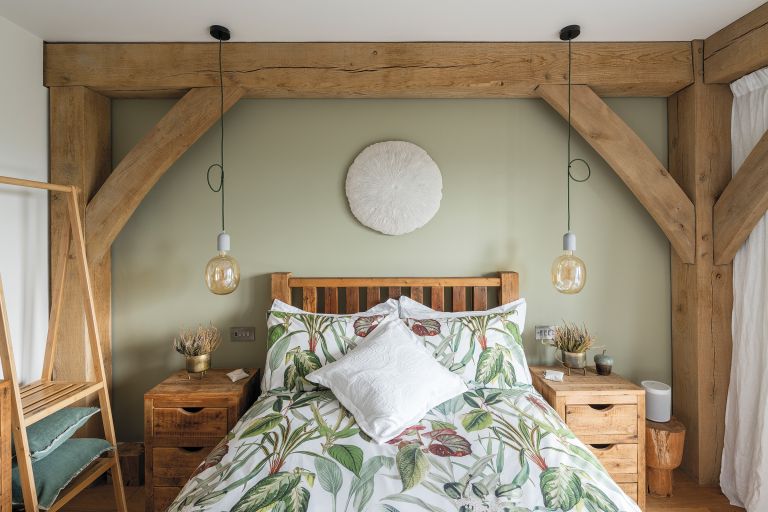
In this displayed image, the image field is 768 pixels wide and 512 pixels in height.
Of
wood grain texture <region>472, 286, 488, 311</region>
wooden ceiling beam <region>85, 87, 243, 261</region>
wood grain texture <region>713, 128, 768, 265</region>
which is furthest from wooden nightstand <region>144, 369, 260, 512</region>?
wood grain texture <region>713, 128, 768, 265</region>

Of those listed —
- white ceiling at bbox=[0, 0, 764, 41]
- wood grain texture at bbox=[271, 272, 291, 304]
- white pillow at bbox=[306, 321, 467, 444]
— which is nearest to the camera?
white pillow at bbox=[306, 321, 467, 444]

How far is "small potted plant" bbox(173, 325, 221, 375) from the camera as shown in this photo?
2.44m

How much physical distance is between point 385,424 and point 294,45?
2.00 meters

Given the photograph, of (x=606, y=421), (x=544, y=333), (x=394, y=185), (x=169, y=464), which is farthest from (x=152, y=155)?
(x=606, y=421)

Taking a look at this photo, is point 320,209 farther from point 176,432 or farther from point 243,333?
point 176,432

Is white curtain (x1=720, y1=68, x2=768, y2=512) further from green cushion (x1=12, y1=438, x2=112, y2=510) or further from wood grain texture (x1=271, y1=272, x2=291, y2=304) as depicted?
green cushion (x1=12, y1=438, x2=112, y2=510)

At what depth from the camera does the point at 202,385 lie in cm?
233

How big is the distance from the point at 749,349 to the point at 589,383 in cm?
84

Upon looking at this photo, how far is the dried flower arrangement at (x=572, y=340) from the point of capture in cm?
249

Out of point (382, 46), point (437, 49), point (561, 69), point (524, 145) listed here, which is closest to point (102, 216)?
point (382, 46)

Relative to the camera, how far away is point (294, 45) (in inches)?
94.8

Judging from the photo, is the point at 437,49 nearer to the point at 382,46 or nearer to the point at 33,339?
the point at 382,46

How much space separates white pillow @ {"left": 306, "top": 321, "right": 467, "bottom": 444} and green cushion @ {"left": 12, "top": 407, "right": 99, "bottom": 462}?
1056 millimetres

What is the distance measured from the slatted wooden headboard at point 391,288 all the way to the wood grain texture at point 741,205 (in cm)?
109
